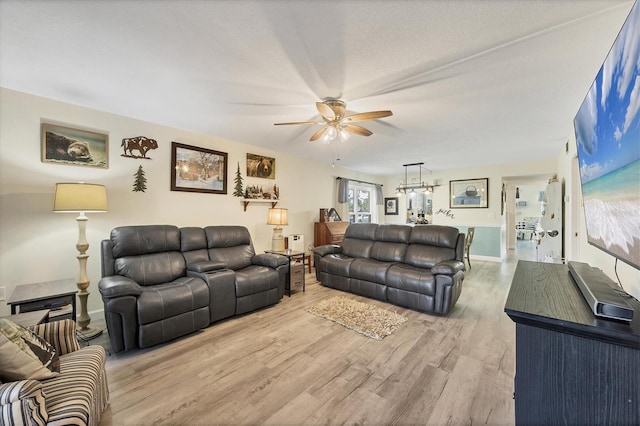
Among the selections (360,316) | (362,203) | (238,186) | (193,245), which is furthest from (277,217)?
(362,203)

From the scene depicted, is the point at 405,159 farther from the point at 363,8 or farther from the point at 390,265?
the point at 363,8

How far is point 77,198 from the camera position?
249 centimetres

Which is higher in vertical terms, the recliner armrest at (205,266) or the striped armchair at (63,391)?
the recliner armrest at (205,266)

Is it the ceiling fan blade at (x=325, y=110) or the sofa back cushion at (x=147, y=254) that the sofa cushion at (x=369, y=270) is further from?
the sofa back cushion at (x=147, y=254)

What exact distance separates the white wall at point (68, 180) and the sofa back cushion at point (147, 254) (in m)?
0.47

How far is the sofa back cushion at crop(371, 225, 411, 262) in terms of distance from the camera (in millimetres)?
4109

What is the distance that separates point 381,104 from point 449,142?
219 cm

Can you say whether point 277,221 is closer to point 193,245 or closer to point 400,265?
point 193,245

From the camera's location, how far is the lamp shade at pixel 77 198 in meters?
2.44

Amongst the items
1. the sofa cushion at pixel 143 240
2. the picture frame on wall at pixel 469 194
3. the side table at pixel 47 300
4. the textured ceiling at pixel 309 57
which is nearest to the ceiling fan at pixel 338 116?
the textured ceiling at pixel 309 57

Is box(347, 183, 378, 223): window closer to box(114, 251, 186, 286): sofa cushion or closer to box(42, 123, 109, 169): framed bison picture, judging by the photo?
box(114, 251, 186, 286): sofa cushion

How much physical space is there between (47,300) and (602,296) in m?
3.73

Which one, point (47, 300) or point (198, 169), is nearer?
point (47, 300)

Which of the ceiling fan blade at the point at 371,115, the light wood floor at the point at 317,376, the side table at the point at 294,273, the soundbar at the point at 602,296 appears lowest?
the light wood floor at the point at 317,376
